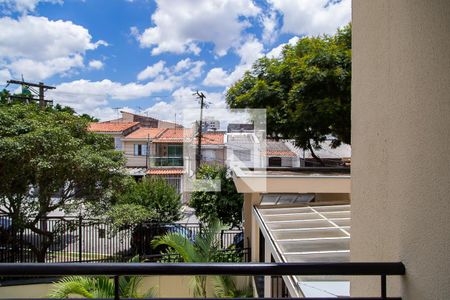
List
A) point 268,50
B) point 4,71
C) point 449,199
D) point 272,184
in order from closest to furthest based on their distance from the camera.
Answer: point 449,199 → point 272,184 → point 268,50 → point 4,71

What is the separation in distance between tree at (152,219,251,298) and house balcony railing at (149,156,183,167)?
237 inches

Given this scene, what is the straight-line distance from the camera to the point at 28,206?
822cm

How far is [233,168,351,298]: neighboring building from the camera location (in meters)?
2.32

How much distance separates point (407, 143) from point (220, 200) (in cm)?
980

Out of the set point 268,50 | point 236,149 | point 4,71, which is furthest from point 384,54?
point 4,71

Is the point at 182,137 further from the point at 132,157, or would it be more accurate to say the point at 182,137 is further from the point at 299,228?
the point at 299,228

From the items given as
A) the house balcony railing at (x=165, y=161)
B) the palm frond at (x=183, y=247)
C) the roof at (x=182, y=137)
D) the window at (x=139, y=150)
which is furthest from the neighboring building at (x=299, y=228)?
the window at (x=139, y=150)

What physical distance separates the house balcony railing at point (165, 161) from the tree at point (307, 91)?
10.4ft

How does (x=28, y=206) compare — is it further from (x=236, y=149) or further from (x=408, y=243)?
(x=408, y=243)

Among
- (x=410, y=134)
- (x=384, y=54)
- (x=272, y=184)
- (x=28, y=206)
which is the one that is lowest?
(x=28, y=206)

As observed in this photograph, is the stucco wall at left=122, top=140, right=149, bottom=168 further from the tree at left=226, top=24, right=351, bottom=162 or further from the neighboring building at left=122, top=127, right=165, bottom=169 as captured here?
the tree at left=226, top=24, right=351, bottom=162

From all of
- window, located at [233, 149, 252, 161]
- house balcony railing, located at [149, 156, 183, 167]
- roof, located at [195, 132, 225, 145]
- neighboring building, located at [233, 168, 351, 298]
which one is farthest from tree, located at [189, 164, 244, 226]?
neighboring building, located at [233, 168, 351, 298]

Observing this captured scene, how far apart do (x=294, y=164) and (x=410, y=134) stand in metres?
9.29

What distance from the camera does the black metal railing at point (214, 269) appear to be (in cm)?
85
